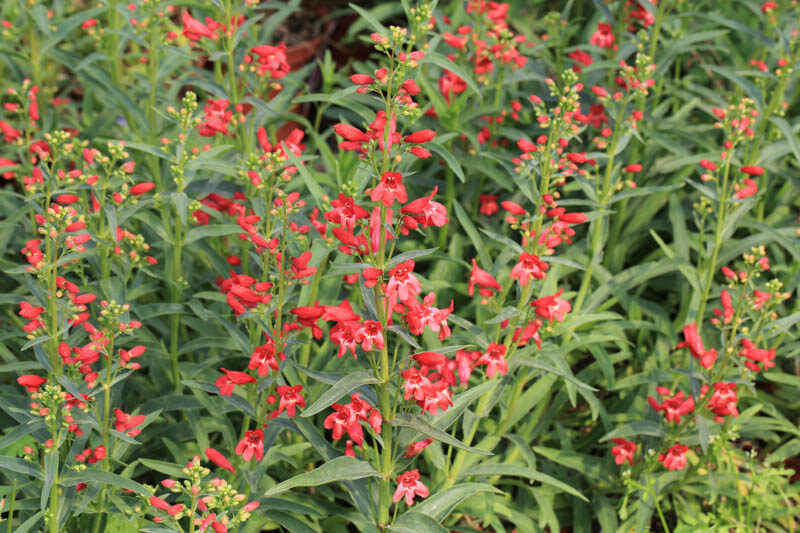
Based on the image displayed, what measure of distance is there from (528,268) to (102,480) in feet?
6.07

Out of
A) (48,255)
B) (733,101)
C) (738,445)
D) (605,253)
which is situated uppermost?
(733,101)

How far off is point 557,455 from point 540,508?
0.28m

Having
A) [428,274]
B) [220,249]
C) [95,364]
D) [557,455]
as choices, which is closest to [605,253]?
[428,274]

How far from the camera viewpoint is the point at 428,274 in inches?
192

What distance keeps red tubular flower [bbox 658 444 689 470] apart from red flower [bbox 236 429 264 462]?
1.89 metres

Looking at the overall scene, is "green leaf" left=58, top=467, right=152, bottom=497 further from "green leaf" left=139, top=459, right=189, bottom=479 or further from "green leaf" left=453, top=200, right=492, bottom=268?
"green leaf" left=453, top=200, right=492, bottom=268

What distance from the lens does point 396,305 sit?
2.95 metres

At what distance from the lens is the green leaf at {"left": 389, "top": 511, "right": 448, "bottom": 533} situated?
3132mm

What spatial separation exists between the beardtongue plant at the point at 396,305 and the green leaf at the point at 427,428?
11 millimetres

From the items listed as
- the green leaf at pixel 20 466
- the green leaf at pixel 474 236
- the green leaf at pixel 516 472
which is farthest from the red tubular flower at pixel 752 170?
the green leaf at pixel 20 466

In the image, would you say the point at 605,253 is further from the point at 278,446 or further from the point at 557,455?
the point at 278,446

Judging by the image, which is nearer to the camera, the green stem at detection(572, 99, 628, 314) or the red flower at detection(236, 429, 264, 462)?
the red flower at detection(236, 429, 264, 462)

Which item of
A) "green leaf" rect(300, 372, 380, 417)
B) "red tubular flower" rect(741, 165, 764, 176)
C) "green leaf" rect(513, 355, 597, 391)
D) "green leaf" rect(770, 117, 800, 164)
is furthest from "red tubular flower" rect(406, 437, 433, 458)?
"green leaf" rect(770, 117, 800, 164)

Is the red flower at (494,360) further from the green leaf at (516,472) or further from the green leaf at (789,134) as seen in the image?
the green leaf at (789,134)
